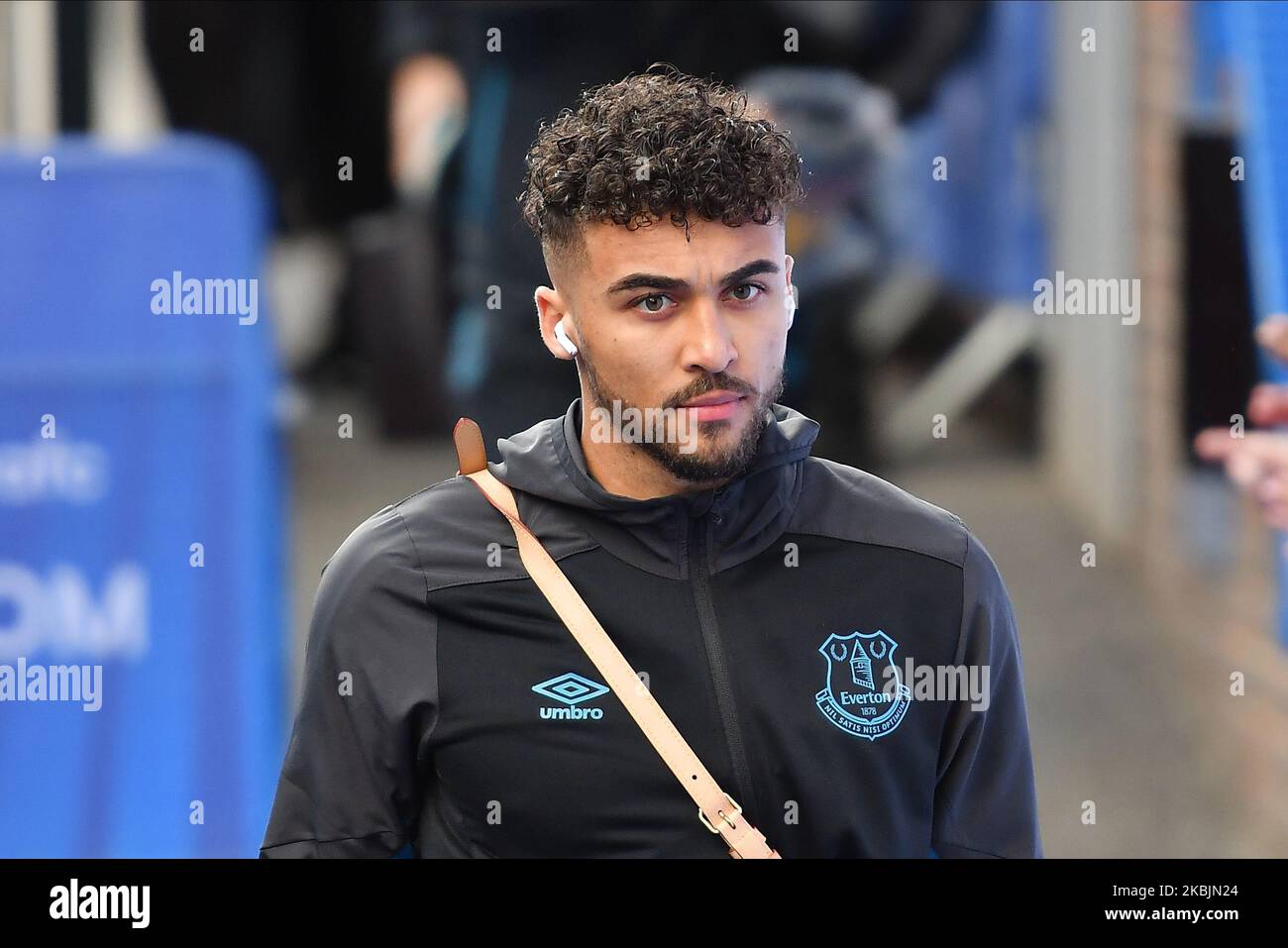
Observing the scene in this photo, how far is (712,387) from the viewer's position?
93.0 inches

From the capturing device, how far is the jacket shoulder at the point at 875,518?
97.8 inches

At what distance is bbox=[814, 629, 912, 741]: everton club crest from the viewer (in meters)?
2.41

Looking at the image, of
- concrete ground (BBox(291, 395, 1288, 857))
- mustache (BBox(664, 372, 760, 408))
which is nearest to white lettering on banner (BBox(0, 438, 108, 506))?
concrete ground (BBox(291, 395, 1288, 857))

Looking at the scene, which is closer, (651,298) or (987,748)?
(651,298)

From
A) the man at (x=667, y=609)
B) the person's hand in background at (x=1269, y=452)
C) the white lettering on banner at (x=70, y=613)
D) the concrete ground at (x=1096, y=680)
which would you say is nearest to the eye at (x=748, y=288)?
the man at (x=667, y=609)

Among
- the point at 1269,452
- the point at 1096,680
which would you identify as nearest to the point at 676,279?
the point at 1269,452

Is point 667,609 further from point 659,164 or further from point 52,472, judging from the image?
point 52,472

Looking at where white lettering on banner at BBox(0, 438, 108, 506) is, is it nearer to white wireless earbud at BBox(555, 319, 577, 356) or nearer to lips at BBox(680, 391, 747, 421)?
white wireless earbud at BBox(555, 319, 577, 356)

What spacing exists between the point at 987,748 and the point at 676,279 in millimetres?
784

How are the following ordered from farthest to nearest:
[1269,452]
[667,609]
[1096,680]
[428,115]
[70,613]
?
[428,115] < [1096,680] < [70,613] < [1269,452] < [667,609]

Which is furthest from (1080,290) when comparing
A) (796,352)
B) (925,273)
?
(796,352)

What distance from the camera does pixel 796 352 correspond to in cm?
493

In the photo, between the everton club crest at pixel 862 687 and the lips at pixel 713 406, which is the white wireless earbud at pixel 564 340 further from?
the everton club crest at pixel 862 687

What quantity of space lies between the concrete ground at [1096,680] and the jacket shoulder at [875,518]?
5.66ft
